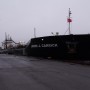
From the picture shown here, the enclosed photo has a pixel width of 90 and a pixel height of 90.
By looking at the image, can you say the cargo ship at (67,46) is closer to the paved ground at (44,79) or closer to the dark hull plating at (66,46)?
the dark hull plating at (66,46)

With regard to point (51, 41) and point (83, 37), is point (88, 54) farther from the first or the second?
point (51, 41)

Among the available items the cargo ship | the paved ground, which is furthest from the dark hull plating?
the paved ground

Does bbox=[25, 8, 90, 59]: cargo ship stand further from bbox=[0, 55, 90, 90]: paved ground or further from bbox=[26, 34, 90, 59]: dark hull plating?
bbox=[0, 55, 90, 90]: paved ground

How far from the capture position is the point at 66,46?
102ft

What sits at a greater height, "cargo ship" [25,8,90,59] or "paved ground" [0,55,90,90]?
"cargo ship" [25,8,90,59]

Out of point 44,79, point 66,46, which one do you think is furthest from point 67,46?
point 44,79

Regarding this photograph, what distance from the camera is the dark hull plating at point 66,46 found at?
30516 millimetres

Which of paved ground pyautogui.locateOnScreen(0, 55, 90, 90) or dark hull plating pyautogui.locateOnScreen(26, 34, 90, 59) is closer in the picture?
paved ground pyautogui.locateOnScreen(0, 55, 90, 90)

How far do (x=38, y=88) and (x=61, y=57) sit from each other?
22397 millimetres

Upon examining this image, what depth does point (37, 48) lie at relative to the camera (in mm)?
35531

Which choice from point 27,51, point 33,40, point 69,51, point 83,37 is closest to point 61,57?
point 69,51

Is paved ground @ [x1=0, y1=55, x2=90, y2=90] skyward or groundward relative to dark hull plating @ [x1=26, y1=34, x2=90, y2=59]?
groundward

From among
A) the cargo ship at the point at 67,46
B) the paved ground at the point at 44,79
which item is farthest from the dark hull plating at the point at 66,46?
the paved ground at the point at 44,79

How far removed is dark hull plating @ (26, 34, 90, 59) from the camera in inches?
1201
